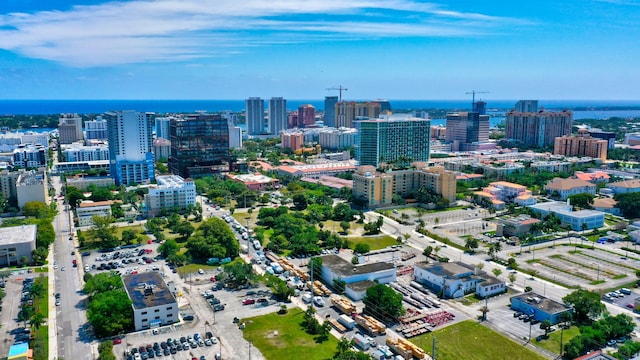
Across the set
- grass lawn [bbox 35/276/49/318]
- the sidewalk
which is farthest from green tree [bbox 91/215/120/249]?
grass lawn [bbox 35/276/49/318]

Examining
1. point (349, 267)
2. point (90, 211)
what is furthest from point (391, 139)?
Answer: point (90, 211)

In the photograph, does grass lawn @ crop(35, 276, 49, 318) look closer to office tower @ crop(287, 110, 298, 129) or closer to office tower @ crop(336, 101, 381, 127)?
office tower @ crop(336, 101, 381, 127)

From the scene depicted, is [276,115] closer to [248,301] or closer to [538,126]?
[538,126]

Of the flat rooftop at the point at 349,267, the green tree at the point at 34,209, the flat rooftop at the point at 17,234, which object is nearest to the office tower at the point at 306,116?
the green tree at the point at 34,209

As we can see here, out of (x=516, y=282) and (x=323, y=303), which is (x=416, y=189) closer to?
(x=516, y=282)

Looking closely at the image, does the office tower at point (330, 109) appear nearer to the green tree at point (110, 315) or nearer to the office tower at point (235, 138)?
the office tower at point (235, 138)

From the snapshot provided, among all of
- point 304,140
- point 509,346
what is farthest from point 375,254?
point 304,140
